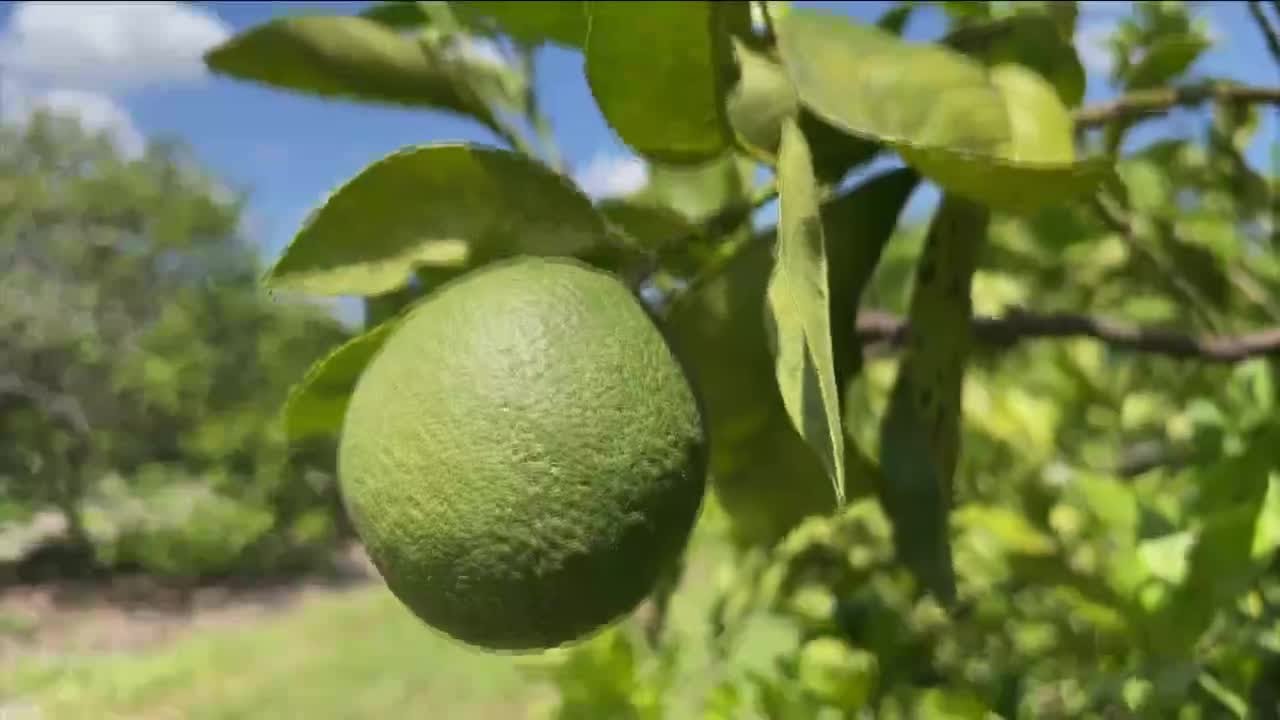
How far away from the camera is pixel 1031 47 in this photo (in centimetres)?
46

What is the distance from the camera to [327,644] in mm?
3334

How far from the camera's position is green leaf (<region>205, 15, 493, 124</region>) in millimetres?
445

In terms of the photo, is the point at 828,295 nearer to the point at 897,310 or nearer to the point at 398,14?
the point at 398,14

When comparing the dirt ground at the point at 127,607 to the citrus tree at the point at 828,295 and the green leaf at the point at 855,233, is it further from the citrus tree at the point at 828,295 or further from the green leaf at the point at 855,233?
the green leaf at the point at 855,233

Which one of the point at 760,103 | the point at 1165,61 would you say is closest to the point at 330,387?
the point at 760,103

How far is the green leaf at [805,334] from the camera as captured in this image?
0.28m

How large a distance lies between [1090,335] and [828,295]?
0.87ft

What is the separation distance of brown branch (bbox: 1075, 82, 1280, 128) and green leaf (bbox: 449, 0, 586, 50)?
256mm

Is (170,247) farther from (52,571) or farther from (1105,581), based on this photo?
(1105,581)

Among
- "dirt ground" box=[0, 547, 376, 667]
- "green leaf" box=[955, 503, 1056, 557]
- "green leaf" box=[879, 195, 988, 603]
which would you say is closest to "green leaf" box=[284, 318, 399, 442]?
"green leaf" box=[879, 195, 988, 603]

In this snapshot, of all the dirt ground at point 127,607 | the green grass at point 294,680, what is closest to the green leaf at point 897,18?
the green grass at point 294,680

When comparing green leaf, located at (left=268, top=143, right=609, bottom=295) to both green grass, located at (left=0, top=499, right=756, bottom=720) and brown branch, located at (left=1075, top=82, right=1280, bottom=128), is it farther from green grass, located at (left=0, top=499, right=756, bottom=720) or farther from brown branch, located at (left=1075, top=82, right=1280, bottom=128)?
green grass, located at (left=0, top=499, right=756, bottom=720)

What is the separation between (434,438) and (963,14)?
39 cm

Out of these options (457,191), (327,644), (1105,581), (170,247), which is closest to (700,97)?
(457,191)
